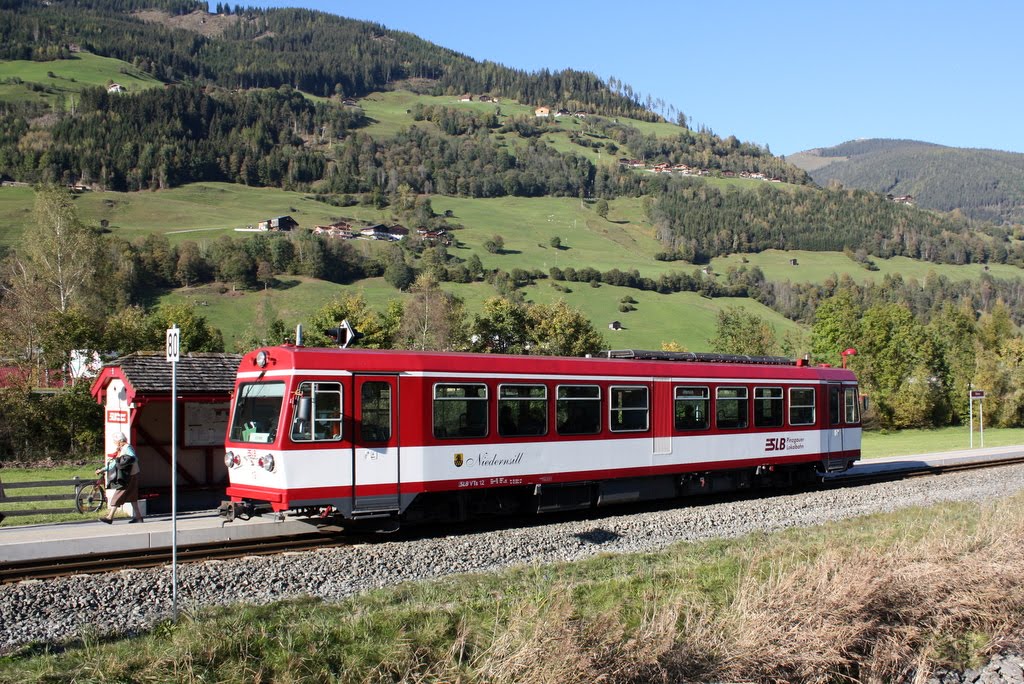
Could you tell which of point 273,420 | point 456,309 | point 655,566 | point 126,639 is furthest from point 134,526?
point 456,309

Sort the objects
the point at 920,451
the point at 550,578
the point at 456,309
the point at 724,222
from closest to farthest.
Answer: the point at 550,578 → the point at 920,451 → the point at 456,309 → the point at 724,222

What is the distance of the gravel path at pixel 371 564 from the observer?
10125mm

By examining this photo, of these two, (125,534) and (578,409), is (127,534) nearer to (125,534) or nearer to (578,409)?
(125,534)

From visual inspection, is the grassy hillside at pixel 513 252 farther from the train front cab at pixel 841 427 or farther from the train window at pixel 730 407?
the train window at pixel 730 407

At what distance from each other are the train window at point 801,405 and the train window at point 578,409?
6789 millimetres

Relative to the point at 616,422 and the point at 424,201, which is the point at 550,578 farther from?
the point at 424,201

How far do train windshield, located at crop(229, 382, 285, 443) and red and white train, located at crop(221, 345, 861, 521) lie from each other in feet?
0.11

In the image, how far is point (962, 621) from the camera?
1075 cm

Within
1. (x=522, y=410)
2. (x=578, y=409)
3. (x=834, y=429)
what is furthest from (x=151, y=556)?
(x=834, y=429)

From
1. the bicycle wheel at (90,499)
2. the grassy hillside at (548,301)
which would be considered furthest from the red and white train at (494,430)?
the grassy hillside at (548,301)

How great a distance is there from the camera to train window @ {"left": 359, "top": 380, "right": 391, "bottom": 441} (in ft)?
46.6

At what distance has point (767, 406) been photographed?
21047 mm

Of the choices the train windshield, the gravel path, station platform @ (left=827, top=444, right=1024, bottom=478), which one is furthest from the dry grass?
station platform @ (left=827, top=444, right=1024, bottom=478)

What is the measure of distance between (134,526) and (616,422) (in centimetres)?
925
